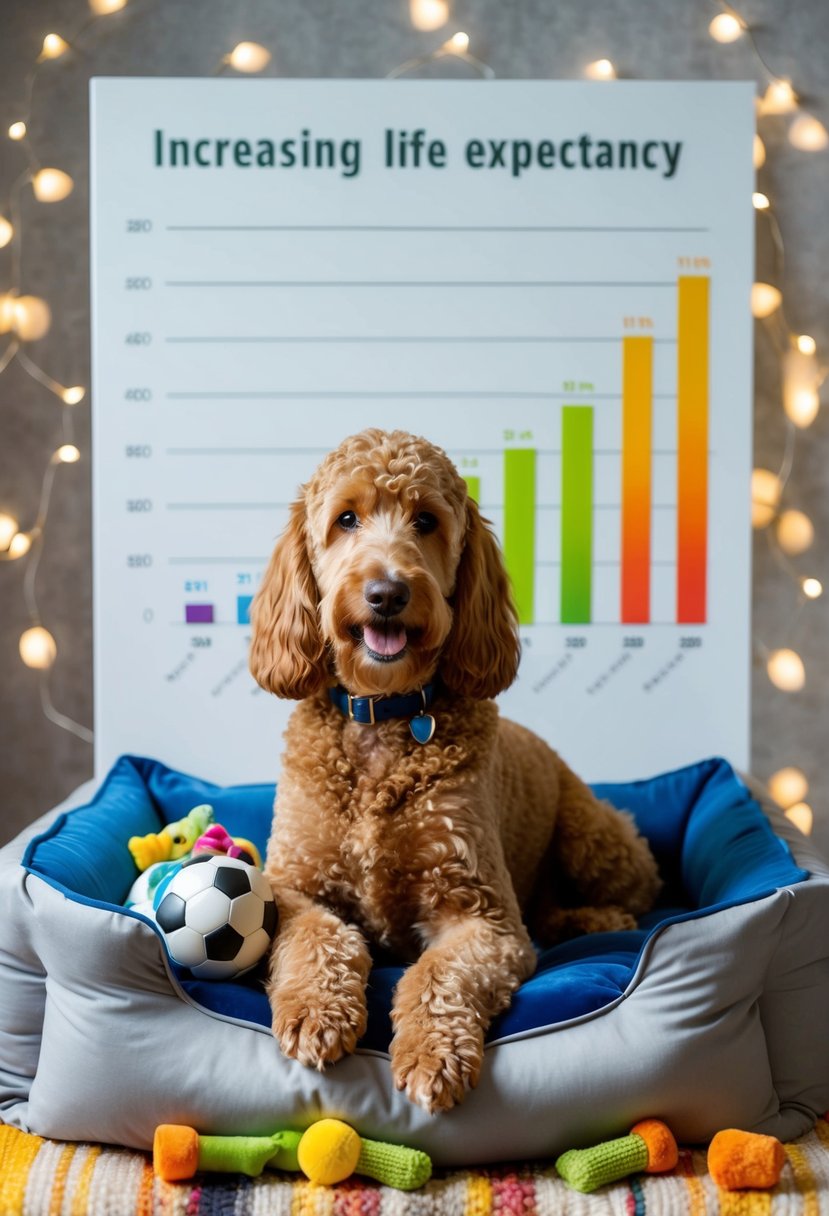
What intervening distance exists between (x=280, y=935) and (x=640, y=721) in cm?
159

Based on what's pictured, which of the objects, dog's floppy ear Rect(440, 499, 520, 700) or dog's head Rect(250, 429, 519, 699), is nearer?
dog's head Rect(250, 429, 519, 699)

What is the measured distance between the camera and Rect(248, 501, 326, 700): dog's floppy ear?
6.15 feet

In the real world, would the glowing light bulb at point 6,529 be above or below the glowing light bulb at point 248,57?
below

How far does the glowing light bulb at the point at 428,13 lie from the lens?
322 centimetres

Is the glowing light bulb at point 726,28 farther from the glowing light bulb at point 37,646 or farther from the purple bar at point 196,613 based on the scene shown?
the glowing light bulb at point 37,646

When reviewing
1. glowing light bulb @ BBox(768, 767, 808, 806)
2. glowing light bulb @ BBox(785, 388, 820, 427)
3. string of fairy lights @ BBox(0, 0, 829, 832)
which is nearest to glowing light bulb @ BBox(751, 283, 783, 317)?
string of fairy lights @ BBox(0, 0, 829, 832)

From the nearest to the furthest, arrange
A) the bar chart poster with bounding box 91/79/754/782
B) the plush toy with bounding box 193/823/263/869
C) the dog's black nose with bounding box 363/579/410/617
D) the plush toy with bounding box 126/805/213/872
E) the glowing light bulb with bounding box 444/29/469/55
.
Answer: the dog's black nose with bounding box 363/579/410/617, the plush toy with bounding box 193/823/263/869, the plush toy with bounding box 126/805/213/872, the bar chart poster with bounding box 91/79/754/782, the glowing light bulb with bounding box 444/29/469/55

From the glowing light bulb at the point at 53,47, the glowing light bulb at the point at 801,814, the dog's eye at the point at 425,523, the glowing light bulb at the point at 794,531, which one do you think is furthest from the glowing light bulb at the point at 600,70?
the glowing light bulb at the point at 801,814

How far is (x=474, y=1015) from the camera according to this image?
1607mm

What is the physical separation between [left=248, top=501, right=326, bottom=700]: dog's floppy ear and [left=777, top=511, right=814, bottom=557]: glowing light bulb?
199 centimetres

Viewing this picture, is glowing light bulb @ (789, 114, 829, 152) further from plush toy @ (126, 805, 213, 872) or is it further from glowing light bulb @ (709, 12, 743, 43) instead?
plush toy @ (126, 805, 213, 872)

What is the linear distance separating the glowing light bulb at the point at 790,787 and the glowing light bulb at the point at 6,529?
259 cm

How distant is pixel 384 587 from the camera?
171 centimetres

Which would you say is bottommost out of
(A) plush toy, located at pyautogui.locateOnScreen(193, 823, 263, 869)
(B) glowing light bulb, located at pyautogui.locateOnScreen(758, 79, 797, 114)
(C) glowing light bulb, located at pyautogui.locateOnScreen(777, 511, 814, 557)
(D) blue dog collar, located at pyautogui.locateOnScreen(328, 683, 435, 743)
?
(A) plush toy, located at pyautogui.locateOnScreen(193, 823, 263, 869)
